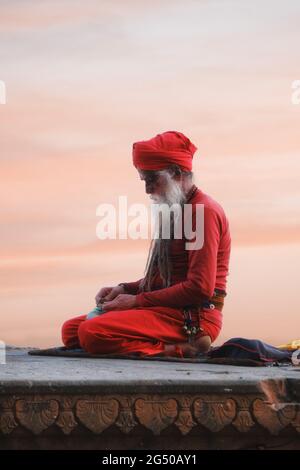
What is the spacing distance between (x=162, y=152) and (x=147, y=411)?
2552mm

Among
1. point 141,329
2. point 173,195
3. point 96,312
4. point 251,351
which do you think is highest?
point 173,195

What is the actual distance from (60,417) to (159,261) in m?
2.48

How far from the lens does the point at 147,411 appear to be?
5527 mm

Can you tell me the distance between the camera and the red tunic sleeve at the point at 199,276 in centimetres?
746

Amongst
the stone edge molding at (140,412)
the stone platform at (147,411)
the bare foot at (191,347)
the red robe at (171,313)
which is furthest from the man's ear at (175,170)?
the stone edge molding at (140,412)

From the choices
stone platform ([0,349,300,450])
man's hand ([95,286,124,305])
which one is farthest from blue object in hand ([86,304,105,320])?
stone platform ([0,349,300,450])

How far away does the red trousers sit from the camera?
24.9 feet

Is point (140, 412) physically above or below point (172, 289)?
below

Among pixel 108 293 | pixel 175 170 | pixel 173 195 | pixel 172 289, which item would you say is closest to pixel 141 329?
pixel 172 289

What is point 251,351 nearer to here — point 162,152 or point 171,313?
point 171,313

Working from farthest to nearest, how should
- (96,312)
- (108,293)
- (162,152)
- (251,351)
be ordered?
1. (108,293)
2. (96,312)
3. (162,152)
4. (251,351)

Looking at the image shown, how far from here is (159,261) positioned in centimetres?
782

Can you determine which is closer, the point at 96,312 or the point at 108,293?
the point at 96,312
